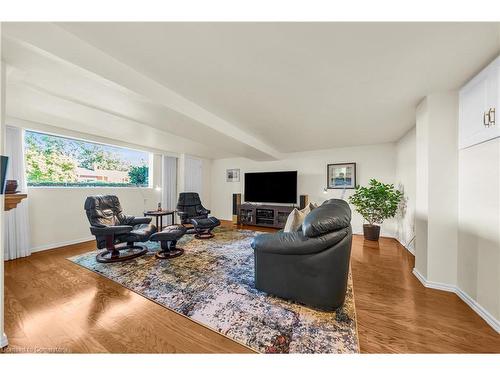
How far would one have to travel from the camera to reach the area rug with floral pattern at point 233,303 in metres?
1.32

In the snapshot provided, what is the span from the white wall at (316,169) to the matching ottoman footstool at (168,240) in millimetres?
3406

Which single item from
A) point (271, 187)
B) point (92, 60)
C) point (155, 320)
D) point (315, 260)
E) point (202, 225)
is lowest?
point (155, 320)

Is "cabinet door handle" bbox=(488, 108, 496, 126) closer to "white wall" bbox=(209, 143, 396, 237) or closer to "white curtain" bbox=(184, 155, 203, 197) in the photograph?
"white wall" bbox=(209, 143, 396, 237)

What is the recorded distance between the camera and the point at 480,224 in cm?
166

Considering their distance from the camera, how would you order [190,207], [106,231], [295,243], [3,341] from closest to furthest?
1. [3,341]
2. [295,243]
3. [106,231]
4. [190,207]

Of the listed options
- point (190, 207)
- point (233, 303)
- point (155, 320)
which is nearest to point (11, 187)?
point (155, 320)

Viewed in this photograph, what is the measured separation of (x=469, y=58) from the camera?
4.98 feet

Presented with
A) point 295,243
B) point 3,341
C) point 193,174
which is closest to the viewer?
point 3,341

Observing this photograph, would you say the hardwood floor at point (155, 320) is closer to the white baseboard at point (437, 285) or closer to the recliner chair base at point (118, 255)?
the white baseboard at point (437, 285)

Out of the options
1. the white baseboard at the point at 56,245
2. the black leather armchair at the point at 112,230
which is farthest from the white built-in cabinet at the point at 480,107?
the white baseboard at the point at 56,245

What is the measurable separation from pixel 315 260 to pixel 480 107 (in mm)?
2046

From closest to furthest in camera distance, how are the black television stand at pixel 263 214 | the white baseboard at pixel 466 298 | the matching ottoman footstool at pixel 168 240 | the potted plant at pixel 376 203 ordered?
the white baseboard at pixel 466 298, the matching ottoman footstool at pixel 168 240, the potted plant at pixel 376 203, the black television stand at pixel 263 214

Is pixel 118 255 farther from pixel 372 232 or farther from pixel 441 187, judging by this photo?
pixel 372 232

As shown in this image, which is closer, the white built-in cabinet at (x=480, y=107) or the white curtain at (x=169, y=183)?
the white built-in cabinet at (x=480, y=107)
